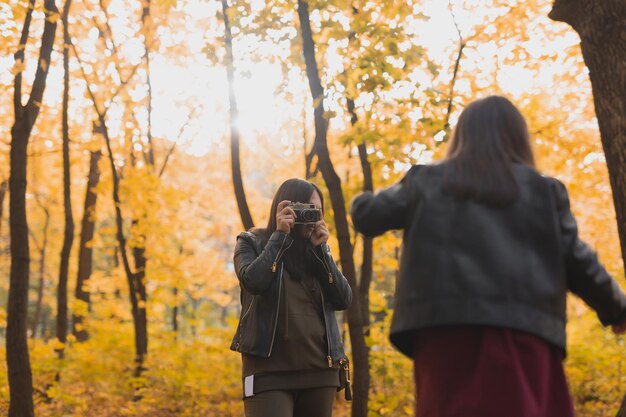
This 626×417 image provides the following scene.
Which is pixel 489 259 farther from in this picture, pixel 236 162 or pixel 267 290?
pixel 236 162

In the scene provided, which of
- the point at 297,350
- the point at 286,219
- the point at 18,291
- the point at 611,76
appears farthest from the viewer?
the point at 18,291

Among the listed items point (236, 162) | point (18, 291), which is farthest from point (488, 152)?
point (236, 162)

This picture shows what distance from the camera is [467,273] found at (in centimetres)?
216

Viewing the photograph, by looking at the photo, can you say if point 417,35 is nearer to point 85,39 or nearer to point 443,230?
point 443,230

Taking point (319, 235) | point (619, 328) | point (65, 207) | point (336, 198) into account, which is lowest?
point (619, 328)

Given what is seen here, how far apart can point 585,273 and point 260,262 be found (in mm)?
1793

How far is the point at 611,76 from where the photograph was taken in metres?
4.21

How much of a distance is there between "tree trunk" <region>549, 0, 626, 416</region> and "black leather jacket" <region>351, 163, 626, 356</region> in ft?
7.01

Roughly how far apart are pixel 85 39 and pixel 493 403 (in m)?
12.2

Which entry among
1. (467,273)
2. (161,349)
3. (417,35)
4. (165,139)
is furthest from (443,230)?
(165,139)

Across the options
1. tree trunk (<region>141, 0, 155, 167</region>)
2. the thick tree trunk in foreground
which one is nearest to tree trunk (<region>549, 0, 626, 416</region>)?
the thick tree trunk in foreground

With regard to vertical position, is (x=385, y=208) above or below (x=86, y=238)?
below

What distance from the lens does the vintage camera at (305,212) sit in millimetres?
3803

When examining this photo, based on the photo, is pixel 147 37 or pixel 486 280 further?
pixel 147 37
